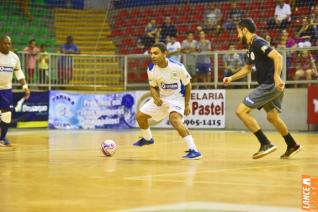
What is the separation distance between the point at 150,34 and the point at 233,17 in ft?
10.2

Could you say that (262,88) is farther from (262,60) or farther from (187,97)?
(187,97)

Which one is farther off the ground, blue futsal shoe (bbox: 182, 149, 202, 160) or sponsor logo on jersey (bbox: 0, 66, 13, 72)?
sponsor logo on jersey (bbox: 0, 66, 13, 72)

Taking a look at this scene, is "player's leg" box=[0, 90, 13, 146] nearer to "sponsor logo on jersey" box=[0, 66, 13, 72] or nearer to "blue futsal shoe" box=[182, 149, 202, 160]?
"sponsor logo on jersey" box=[0, 66, 13, 72]

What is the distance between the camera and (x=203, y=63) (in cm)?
2292

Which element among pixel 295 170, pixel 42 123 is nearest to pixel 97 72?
pixel 42 123

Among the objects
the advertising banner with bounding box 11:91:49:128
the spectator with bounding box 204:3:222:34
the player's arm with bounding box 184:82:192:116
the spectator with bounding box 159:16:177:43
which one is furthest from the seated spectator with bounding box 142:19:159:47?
the player's arm with bounding box 184:82:192:116

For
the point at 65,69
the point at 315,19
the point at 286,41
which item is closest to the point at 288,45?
the point at 286,41

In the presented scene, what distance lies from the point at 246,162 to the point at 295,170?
141 cm

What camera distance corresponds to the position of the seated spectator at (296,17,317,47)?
2158 centimetres

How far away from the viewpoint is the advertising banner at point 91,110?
76.5ft

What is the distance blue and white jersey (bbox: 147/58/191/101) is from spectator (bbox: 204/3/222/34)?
44.3ft

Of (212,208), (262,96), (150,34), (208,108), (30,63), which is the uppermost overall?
(150,34)

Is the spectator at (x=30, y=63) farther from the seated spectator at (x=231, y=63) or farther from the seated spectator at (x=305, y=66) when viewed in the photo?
the seated spectator at (x=305, y=66)

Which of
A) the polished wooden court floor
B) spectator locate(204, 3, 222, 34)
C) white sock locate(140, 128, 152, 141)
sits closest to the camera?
the polished wooden court floor
